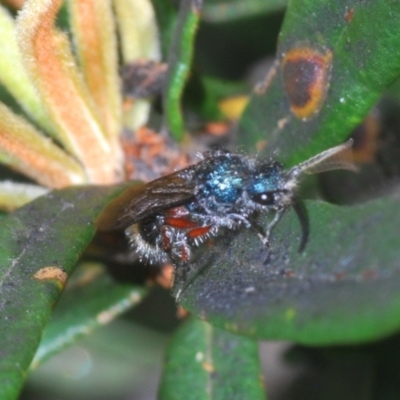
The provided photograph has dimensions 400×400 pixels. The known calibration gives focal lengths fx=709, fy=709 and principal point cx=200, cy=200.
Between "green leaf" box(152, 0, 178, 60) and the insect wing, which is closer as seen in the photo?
the insect wing

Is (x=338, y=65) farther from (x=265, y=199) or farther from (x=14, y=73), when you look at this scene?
(x=14, y=73)

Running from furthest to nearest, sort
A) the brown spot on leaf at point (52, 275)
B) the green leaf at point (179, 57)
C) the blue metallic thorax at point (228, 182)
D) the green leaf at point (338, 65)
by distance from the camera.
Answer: the green leaf at point (179, 57) → the blue metallic thorax at point (228, 182) → the green leaf at point (338, 65) → the brown spot on leaf at point (52, 275)

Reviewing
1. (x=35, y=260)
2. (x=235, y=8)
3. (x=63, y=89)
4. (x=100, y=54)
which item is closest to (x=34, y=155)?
(x=63, y=89)

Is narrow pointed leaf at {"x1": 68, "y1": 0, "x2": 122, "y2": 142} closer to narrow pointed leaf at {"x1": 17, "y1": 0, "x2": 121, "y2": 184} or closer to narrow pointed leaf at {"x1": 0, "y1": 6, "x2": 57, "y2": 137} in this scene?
narrow pointed leaf at {"x1": 17, "y1": 0, "x2": 121, "y2": 184}

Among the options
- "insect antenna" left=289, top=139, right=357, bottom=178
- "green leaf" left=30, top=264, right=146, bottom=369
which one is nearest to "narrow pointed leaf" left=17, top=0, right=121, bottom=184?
"green leaf" left=30, top=264, right=146, bottom=369

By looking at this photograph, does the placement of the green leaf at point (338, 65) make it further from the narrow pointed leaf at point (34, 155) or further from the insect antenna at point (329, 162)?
the narrow pointed leaf at point (34, 155)

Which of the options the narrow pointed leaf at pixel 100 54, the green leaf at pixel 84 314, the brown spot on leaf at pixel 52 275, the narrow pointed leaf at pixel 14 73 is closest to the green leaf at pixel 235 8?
the narrow pointed leaf at pixel 100 54

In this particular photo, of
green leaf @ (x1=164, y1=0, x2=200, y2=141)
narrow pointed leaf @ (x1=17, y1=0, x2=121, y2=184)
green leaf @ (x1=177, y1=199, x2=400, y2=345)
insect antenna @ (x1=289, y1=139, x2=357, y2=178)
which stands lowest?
green leaf @ (x1=177, y1=199, x2=400, y2=345)
